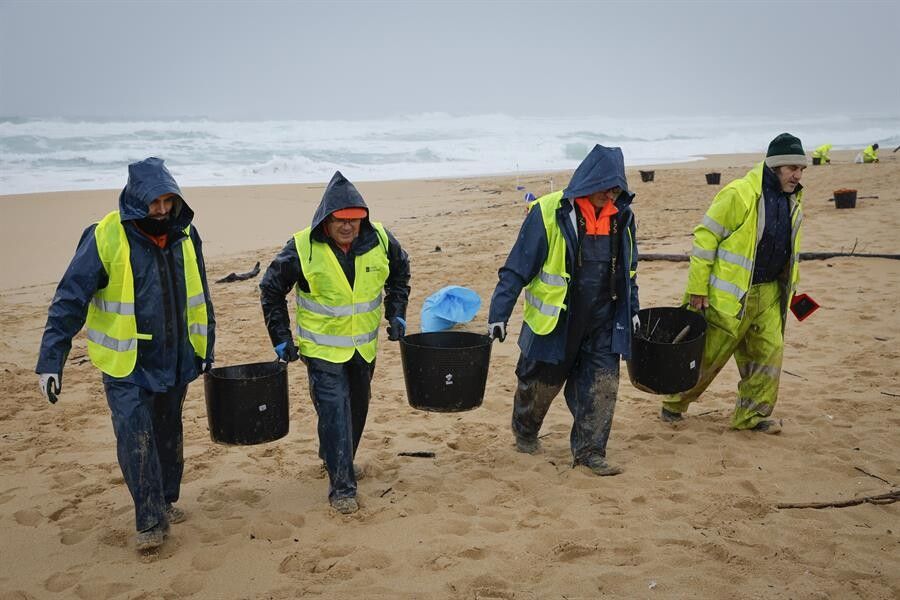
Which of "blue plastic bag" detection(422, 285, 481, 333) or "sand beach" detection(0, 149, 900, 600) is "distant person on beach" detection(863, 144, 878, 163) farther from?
"blue plastic bag" detection(422, 285, 481, 333)

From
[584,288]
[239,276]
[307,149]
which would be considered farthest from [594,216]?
[307,149]

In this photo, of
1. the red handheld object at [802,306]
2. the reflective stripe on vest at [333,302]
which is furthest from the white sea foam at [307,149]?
the red handheld object at [802,306]

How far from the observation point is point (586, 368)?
488 cm

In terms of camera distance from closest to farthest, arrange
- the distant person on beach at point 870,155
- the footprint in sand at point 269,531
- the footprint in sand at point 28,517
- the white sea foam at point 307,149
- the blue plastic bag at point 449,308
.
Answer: the footprint in sand at point 269,531 → the footprint in sand at point 28,517 → the blue plastic bag at point 449,308 → the distant person on beach at point 870,155 → the white sea foam at point 307,149

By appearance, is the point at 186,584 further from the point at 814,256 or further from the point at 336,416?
the point at 814,256

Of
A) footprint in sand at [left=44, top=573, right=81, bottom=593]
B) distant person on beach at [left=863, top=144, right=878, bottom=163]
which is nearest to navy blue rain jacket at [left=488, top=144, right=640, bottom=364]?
footprint in sand at [left=44, top=573, right=81, bottom=593]

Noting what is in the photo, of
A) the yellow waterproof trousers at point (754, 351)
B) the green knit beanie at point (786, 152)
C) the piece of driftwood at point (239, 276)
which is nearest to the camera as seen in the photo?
the green knit beanie at point (786, 152)

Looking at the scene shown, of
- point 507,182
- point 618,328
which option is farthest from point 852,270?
point 507,182

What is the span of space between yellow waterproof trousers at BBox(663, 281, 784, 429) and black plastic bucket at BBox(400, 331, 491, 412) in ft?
4.93

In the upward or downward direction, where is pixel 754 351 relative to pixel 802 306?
downward

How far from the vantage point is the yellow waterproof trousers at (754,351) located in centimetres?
530

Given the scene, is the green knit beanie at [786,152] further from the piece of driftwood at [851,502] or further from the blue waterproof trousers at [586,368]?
the piece of driftwood at [851,502]

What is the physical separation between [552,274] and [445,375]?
2.63ft

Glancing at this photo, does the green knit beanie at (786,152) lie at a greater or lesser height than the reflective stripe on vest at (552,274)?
greater
